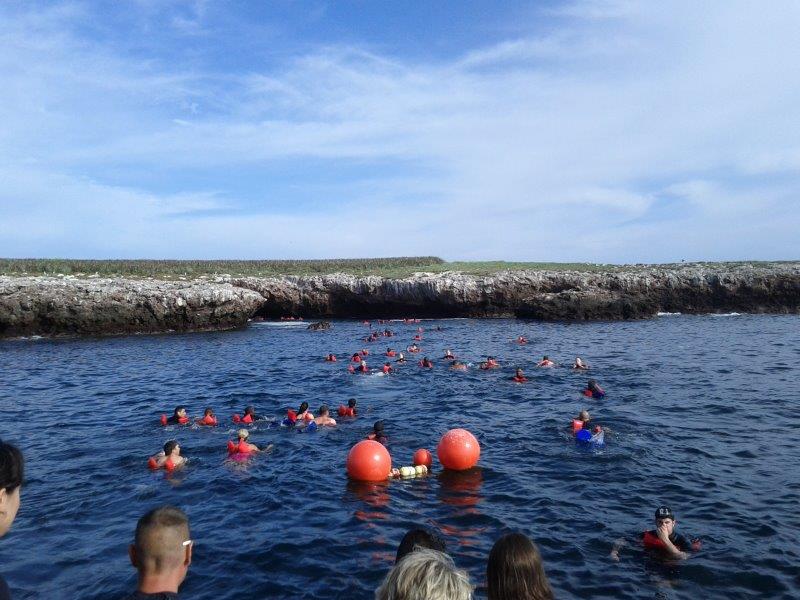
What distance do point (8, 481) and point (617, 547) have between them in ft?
31.8

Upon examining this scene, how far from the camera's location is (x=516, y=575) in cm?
438

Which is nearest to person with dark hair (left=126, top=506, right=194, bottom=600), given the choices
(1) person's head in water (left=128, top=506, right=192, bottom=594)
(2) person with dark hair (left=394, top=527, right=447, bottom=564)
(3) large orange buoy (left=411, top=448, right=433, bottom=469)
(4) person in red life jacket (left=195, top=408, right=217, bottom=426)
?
(1) person's head in water (left=128, top=506, right=192, bottom=594)

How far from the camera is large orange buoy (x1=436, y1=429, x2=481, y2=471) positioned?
14.0 m

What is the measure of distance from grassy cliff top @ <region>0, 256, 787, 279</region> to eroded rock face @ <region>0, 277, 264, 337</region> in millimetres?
10695

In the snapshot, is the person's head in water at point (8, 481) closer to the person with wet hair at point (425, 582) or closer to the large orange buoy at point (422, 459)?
the person with wet hair at point (425, 582)

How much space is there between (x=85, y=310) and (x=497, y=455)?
3599cm

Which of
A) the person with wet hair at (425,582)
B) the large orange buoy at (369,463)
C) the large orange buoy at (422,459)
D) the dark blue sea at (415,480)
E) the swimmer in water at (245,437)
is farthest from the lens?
the swimmer in water at (245,437)

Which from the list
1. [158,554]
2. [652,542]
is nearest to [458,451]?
[652,542]

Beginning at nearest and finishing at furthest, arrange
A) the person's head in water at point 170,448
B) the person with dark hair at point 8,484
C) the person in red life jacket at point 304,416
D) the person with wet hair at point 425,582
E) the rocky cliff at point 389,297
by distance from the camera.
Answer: the person with wet hair at point 425,582, the person with dark hair at point 8,484, the person's head in water at point 170,448, the person in red life jacket at point 304,416, the rocky cliff at point 389,297

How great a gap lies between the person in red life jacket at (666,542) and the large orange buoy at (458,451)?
169 inches

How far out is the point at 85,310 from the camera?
41500mm

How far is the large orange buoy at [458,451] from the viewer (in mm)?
13961

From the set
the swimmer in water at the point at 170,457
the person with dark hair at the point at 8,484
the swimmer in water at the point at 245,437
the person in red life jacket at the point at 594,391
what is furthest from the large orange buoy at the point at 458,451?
the person with dark hair at the point at 8,484

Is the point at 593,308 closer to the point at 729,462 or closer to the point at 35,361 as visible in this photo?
the point at 729,462
